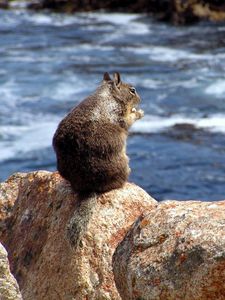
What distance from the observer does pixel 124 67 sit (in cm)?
2580

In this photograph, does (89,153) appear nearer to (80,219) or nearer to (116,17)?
(80,219)

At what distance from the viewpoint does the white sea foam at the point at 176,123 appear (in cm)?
1891

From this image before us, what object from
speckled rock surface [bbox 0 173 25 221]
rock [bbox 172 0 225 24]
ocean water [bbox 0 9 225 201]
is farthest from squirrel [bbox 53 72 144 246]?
rock [bbox 172 0 225 24]

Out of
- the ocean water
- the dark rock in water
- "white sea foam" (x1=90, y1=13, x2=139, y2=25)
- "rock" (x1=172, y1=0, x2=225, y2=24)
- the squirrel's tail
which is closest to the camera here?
the squirrel's tail

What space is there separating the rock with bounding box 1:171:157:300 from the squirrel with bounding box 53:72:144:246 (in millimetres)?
65

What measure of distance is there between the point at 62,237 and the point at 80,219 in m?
0.24

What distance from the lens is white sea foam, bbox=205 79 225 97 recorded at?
2182 centimetres

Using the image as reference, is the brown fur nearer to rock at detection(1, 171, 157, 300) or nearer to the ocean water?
rock at detection(1, 171, 157, 300)

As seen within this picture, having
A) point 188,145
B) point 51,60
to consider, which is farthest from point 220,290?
point 51,60

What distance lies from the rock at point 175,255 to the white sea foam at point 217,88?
15912 mm

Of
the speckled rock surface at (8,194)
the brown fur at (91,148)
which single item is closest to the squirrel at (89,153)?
the brown fur at (91,148)

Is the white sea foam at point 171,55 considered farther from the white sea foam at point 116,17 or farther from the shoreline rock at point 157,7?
the white sea foam at point 116,17

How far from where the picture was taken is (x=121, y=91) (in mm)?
8203

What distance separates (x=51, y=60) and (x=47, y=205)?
64.9 feet
